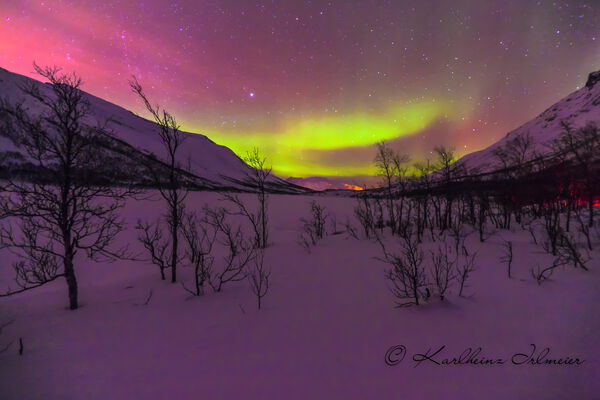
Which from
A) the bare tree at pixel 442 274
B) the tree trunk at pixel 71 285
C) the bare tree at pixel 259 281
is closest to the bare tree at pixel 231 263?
the bare tree at pixel 259 281

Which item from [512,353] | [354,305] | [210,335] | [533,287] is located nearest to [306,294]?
[354,305]

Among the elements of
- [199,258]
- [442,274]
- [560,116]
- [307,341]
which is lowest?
[307,341]

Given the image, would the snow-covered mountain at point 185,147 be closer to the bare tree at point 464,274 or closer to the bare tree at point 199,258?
the bare tree at point 199,258

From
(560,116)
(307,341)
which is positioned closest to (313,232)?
(307,341)

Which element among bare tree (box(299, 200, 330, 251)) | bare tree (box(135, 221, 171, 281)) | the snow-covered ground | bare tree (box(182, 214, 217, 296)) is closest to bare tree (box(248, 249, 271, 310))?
the snow-covered ground

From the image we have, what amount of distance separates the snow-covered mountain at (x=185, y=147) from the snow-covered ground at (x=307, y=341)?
9192 cm

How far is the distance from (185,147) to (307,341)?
179m

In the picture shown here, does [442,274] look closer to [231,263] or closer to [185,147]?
[231,263]

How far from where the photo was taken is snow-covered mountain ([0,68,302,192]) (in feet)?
344

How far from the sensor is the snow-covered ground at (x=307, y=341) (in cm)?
322

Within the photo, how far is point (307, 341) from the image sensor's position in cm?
450

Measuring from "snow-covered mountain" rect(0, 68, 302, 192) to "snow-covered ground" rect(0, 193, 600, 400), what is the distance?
9192 centimetres

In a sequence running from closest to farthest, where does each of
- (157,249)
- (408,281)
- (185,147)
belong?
1. (408,281)
2. (157,249)
3. (185,147)

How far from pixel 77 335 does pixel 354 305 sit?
6509mm
